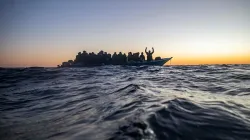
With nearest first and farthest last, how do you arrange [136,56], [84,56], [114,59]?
[136,56] → [114,59] → [84,56]

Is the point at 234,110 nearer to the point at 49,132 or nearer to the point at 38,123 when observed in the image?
the point at 49,132

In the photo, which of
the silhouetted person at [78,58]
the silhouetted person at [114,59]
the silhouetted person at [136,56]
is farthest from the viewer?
the silhouetted person at [78,58]

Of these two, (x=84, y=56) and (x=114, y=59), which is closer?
(x=114, y=59)

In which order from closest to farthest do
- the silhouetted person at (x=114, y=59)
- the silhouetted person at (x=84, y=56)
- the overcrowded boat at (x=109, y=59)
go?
the overcrowded boat at (x=109, y=59) < the silhouetted person at (x=114, y=59) < the silhouetted person at (x=84, y=56)

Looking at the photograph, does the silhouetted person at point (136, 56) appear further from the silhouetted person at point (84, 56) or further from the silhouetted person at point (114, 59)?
the silhouetted person at point (84, 56)

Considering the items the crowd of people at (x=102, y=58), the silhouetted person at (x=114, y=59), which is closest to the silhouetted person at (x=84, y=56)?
the crowd of people at (x=102, y=58)

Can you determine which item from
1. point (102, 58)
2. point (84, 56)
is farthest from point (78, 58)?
point (102, 58)

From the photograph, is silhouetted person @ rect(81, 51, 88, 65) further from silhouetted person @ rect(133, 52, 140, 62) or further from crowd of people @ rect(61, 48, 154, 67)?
silhouetted person @ rect(133, 52, 140, 62)

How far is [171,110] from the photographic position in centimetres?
476

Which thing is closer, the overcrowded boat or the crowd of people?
the overcrowded boat

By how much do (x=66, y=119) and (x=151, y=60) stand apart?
40.4 metres

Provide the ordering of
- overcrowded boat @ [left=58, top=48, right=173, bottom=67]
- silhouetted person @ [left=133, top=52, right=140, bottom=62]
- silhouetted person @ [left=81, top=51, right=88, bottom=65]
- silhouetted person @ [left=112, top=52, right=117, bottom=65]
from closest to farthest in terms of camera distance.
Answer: overcrowded boat @ [left=58, top=48, right=173, bottom=67] < silhouetted person @ [left=133, top=52, right=140, bottom=62] < silhouetted person @ [left=112, top=52, right=117, bottom=65] < silhouetted person @ [left=81, top=51, right=88, bottom=65]

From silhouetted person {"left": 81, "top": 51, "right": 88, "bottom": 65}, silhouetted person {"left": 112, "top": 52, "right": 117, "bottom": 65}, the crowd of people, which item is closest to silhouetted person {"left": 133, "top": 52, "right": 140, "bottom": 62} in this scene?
the crowd of people

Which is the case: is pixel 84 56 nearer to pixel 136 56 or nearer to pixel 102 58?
pixel 102 58
